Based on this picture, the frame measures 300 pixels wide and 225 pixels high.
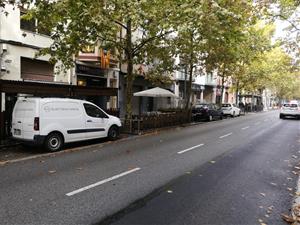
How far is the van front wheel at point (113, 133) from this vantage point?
12.9 m

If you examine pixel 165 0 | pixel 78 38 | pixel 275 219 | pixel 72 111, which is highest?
pixel 165 0

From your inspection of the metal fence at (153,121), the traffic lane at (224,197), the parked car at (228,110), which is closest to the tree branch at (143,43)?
the metal fence at (153,121)

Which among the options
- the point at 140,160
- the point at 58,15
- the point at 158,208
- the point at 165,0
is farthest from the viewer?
the point at 165,0

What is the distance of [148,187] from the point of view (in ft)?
20.5

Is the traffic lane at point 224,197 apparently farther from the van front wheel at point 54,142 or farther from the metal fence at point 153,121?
the metal fence at point 153,121

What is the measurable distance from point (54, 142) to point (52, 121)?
30.6 inches

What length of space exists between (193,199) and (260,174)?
2.95 metres

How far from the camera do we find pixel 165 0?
39.0ft

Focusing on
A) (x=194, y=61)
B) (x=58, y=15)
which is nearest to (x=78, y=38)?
(x=58, y=15)

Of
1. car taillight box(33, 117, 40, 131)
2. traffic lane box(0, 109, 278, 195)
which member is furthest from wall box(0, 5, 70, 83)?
traffic lane box(0, 109, 278, 195)

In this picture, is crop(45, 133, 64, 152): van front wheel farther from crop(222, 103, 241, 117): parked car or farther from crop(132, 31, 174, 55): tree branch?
crop(222, 103, 241, 117): parked car

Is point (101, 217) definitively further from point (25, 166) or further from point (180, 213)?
point (25, 166)

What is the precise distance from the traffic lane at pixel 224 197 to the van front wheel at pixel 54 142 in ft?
17.5

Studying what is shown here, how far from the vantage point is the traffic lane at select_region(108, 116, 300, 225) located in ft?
15.6
